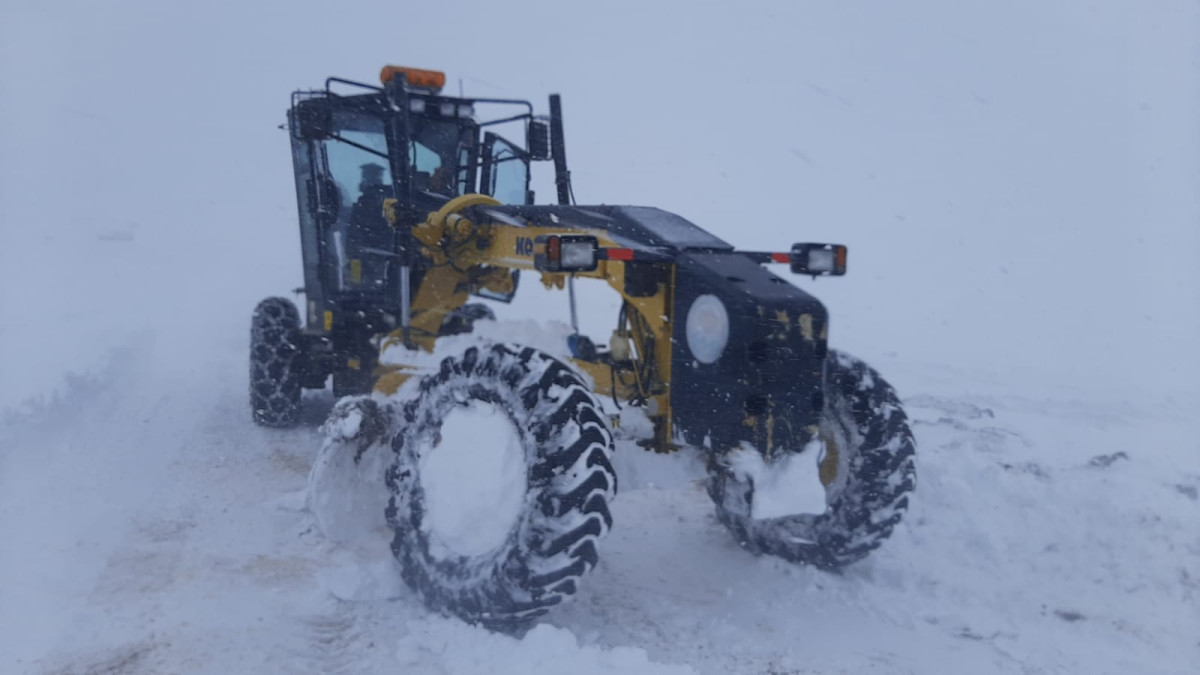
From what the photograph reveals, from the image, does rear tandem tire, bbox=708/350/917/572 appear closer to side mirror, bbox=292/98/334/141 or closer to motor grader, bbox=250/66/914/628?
motor grader, bbox=250/66/914/628

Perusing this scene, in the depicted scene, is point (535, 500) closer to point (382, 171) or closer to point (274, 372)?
point (382, 171)

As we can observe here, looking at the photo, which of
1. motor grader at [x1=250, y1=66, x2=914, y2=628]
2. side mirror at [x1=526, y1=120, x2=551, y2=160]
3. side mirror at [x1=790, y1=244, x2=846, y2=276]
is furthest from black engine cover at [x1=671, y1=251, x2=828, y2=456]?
side mirror at [x1=526, y1=120, x2=551, y2=160]

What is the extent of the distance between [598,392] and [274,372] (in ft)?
12.6

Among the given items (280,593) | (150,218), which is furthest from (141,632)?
(150,218)

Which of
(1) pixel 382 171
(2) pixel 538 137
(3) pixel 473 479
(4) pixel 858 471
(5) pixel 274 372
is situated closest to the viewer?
(3) pixel 473 479

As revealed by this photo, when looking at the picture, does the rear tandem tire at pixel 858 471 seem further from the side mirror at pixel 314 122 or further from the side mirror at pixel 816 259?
the side mirror at pixel 314 122

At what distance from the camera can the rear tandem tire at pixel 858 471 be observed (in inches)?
178

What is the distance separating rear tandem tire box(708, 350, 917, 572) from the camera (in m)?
4.52

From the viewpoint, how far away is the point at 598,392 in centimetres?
462

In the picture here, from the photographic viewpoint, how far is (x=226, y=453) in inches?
267

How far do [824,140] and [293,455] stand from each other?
59.3 ft

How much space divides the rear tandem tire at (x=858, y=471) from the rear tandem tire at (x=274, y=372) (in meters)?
4.15

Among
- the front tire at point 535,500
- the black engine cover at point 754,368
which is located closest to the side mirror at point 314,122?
the front tire at point 535,500

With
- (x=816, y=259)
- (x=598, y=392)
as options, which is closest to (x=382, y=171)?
(x=598, y=392)
